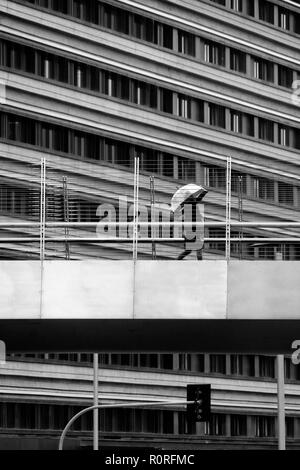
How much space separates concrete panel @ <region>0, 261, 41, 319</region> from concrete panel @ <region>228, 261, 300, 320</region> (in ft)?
9.74

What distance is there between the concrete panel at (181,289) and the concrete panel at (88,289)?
0.21 metres

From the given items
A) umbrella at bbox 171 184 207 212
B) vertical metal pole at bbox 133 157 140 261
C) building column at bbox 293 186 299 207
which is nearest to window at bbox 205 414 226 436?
building column at bbox 293 186 299 207

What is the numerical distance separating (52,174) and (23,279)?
8.19 ft

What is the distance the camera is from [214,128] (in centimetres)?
7288

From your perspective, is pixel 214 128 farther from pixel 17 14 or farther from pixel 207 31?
pixel 17 14

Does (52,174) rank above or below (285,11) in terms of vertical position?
below

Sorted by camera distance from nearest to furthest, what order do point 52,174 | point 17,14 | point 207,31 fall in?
point 52,174 < point 17,14 < point 207,31

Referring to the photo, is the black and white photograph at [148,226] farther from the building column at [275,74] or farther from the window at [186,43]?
the building column at [275,74]

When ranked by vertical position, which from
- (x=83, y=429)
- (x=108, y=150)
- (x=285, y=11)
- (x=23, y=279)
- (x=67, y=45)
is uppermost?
(x=285, y=11)

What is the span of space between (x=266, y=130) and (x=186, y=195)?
54051mm

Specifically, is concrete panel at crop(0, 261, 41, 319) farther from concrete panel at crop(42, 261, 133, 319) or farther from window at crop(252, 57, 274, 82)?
window at crop(252, 57, 274, 82)

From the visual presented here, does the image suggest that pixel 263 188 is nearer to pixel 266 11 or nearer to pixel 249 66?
pixel 249 66

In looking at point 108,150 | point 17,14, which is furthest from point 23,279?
point 108,150

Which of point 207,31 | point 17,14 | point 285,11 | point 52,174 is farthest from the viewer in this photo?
point 285,11
